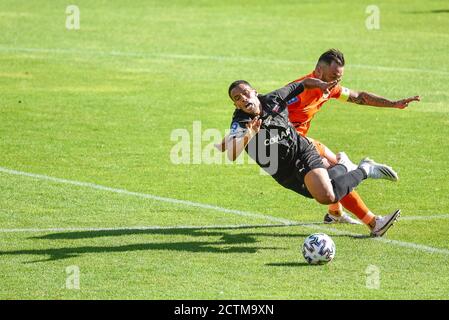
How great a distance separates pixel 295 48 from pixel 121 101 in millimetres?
8485

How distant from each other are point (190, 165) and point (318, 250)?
636cm

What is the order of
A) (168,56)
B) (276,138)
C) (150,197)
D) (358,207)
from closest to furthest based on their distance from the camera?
(276,138) → (358,207) → (150,197) → (168,56)

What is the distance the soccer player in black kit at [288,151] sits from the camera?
1276 cm

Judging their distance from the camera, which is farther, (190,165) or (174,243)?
(190,165)

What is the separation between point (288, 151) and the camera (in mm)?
13211

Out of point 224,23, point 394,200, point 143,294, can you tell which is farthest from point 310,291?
point 224,23

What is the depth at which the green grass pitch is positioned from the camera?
11562 mm

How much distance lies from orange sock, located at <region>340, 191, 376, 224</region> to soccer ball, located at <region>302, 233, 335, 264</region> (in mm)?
1417

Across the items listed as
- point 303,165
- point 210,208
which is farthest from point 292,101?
point 210,208

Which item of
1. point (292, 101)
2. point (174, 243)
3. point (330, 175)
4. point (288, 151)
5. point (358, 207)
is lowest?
point (174, 243)

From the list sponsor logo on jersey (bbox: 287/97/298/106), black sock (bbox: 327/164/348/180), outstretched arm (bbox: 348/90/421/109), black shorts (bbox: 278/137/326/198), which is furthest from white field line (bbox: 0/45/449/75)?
black shorts (bbox: 278/137/326/198)

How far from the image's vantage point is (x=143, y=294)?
10.8 metres

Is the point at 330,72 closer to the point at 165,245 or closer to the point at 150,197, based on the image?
the point at 165,245

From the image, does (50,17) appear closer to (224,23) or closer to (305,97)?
(224,23)
